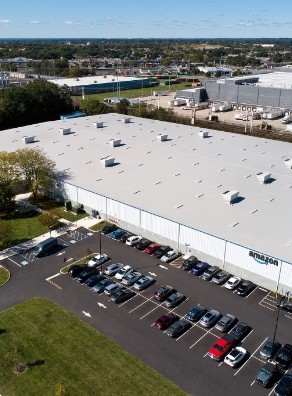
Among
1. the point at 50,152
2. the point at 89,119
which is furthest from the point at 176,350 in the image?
the point at 89,119

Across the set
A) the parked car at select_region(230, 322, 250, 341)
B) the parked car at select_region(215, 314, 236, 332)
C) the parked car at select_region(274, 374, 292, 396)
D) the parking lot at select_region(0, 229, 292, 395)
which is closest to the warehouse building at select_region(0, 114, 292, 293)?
the parking lot at select_region(0, 229, 292, 395)

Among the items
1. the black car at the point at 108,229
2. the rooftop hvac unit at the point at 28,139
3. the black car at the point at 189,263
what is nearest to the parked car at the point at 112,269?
the black car at the point at 189,263

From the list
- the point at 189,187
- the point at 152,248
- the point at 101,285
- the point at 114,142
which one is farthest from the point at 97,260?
the point at 114,142

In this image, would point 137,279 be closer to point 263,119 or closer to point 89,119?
point 89,119

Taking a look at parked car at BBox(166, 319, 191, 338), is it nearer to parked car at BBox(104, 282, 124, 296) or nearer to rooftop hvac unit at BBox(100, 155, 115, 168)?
parked car at BBox(104, 282, 124, 296)

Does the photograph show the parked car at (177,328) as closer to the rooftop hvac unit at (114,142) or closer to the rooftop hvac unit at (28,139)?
the rooftop hvac unit at (114,142)

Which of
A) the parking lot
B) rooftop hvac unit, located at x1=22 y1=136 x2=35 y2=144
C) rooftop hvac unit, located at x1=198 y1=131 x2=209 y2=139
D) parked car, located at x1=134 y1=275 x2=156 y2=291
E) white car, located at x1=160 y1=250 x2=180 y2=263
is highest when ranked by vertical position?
rooftop hvac unit, located at x1=198 y1=131 x2=209 y2=139
